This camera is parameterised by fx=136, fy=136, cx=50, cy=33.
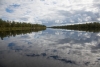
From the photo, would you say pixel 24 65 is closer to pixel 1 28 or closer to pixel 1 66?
pixel 1 66

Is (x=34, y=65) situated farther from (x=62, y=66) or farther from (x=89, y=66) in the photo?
(x=89, y=66)

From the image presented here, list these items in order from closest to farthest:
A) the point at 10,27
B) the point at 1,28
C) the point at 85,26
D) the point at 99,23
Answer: the point at 1,28 < the point at 10,27 < the point at 99,23 < the point at 85,26

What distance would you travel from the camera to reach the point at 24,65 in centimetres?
1277

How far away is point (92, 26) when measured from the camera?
182875 mm

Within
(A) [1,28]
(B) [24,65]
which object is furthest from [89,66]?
(A) [1,28]

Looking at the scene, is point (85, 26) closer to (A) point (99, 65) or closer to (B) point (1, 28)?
(B) point (1, 28)

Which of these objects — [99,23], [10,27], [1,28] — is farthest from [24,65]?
[99,23]

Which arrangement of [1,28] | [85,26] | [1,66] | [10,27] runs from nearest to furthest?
[1,66], [1,28], [10,27], [85,26]

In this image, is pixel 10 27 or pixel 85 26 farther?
pixel 85 26

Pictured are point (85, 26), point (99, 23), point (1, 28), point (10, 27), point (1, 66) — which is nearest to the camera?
point (1, 66)

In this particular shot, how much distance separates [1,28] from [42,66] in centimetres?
9890

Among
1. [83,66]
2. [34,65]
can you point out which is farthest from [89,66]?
[34,65]

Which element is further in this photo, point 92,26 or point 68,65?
point 92,26

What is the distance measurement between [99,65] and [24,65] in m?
6.99
